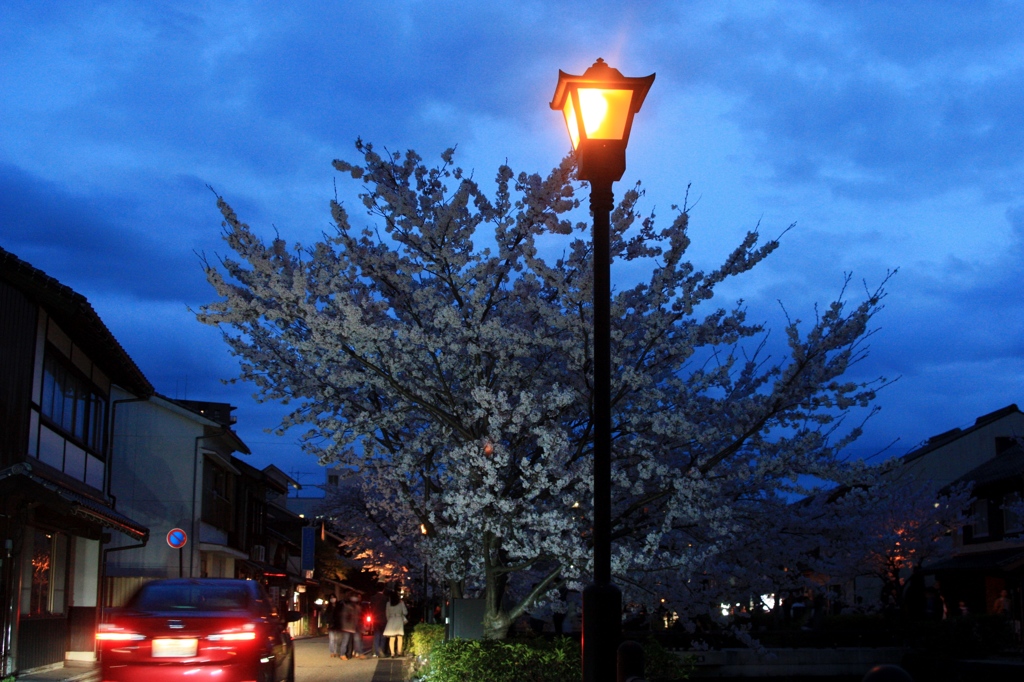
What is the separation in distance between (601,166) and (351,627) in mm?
20384

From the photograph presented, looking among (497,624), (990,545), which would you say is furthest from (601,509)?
(990,545)

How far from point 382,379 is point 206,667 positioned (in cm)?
408

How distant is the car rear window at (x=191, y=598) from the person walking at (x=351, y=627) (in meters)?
13.6

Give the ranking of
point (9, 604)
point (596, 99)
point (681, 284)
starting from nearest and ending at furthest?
point (596, 99), point (681, 284), point (9, 604)

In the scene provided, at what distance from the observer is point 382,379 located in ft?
42.8

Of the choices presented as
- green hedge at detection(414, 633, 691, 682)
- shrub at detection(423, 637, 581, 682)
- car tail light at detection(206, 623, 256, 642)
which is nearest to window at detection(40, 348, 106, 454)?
car tail light at detection(206, 623, 256, 642)

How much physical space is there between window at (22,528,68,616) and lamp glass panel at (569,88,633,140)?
16.2 metres

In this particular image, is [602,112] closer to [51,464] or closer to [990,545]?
[51,464]

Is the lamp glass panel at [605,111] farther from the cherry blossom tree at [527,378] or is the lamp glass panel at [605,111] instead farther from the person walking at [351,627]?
the person walking at [351,627]

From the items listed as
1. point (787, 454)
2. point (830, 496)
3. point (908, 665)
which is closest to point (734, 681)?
point (908, 665)

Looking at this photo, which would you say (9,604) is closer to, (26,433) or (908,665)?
(26,433)

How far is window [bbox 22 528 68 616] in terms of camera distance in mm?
19594

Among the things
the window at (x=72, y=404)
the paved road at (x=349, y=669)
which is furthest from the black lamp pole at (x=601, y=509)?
the window at (x=72, y=404)

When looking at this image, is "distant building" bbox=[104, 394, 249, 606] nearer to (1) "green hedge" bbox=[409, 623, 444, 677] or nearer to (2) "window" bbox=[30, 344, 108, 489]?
(2) "window" bbox=[30, 344, 108, 489]
